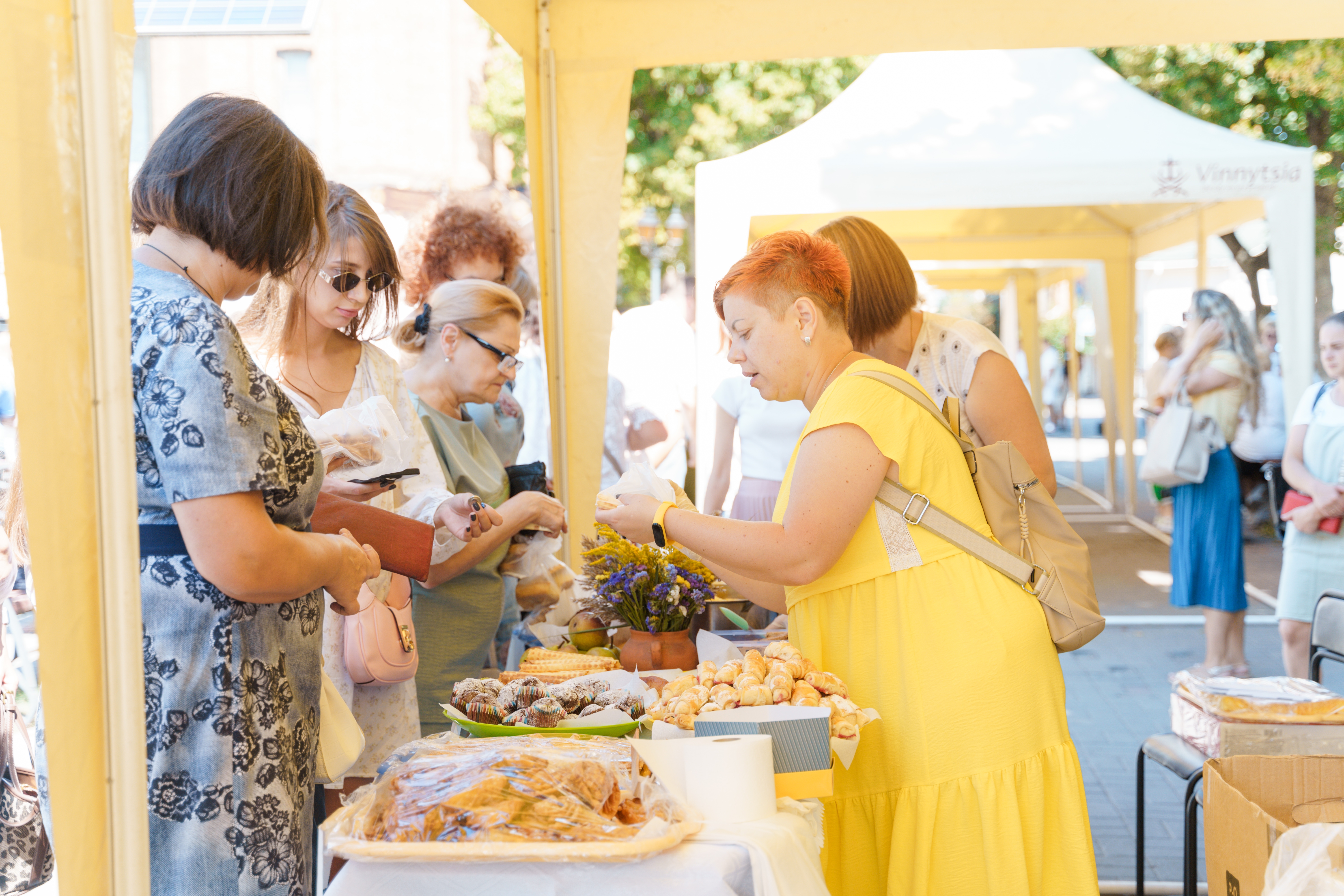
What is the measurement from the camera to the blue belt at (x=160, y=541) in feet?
4.69

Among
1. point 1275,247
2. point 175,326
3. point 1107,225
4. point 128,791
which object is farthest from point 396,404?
point 1107,225

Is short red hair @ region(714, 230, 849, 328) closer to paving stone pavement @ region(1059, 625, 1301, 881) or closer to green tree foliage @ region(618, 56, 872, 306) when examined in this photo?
paving stone pavement @ region(1059, 625, 1301, 881)

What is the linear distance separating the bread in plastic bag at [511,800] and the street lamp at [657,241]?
47.2 feet

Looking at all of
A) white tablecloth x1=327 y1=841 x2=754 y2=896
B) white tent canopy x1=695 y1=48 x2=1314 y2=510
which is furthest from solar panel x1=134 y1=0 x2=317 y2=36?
white tablecloth x1=327 y1=841 x2=754 y2=896

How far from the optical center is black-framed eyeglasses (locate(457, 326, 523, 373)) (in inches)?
111

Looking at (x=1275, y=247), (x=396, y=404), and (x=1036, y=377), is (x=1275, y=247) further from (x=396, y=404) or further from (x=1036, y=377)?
(x=1036, y=377)

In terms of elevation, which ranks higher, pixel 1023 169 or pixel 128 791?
pixel 1023 169

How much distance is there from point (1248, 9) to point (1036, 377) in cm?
1011

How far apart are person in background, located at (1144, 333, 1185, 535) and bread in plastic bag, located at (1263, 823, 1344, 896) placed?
4.26 m

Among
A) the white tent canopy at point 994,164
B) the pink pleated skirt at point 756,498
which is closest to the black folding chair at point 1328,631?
the pink pleated skirt at point 756,498

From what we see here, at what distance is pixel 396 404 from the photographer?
2.52 meters

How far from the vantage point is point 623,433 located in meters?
5.53

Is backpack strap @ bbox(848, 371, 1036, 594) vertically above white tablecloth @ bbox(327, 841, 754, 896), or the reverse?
backpack strap @ bbox(848, 371, 1036, 594)

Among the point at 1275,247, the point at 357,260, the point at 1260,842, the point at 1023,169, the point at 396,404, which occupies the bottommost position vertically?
the point at 1260,842
